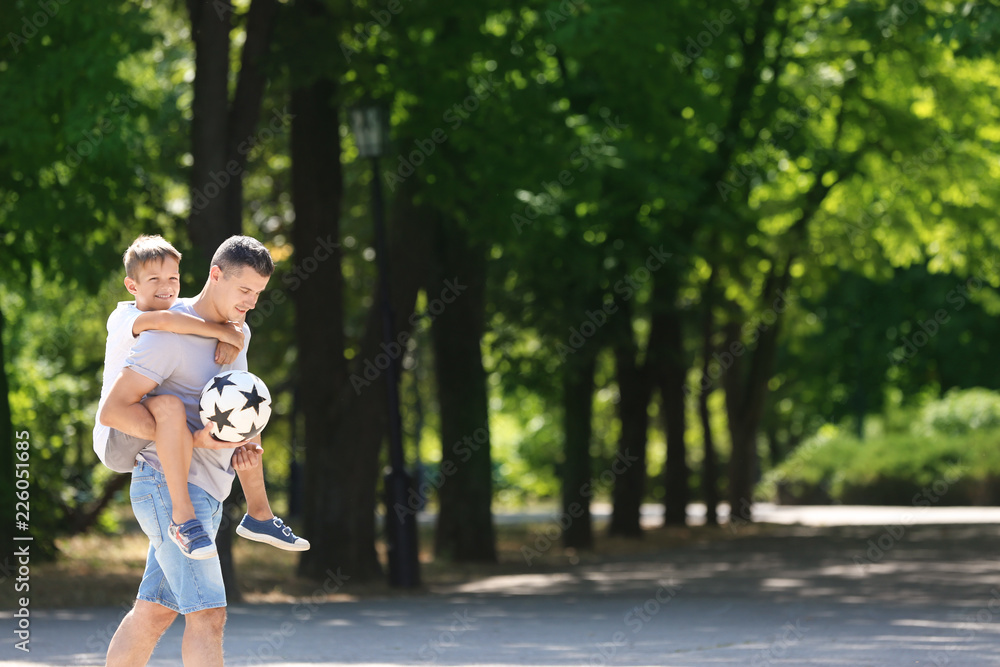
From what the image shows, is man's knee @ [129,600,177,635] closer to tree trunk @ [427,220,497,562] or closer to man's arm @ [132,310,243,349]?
man's arm @ [132,310,243,349]

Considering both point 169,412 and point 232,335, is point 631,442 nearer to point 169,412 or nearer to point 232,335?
point 232,335

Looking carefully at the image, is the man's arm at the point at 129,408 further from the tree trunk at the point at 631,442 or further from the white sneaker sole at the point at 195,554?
the tree trunk at the point at 631,442

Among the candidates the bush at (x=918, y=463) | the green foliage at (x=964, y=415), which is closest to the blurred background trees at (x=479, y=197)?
the bush at (x=918, y=463)

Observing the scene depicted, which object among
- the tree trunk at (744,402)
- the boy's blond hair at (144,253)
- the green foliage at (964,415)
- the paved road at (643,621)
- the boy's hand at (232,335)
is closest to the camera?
the boy's hand at (232,335)

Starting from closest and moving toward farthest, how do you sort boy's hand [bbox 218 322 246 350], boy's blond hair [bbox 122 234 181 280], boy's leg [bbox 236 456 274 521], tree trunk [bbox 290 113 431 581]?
boy's hand [bbox 218 322 246 350], boy's blond hair [bbox 122 234 181 280], boy's leg [bbox 236 456 274 521], tree trunk [bbox 290 113 431 581]

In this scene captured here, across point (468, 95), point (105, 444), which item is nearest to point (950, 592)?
point (468, 95)

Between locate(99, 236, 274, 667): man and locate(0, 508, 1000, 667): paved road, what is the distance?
3613mm

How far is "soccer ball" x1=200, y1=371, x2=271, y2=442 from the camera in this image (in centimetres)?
467

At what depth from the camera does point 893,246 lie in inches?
905

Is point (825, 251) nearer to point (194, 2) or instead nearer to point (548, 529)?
point (548, 529)

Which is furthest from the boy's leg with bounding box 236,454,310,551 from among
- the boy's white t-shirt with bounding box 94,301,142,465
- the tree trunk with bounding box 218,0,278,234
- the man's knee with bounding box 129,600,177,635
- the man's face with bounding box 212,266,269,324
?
the tree trunk with bounding box 218,0,278,234

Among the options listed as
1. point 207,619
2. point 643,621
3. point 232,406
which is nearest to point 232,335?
point 232,406

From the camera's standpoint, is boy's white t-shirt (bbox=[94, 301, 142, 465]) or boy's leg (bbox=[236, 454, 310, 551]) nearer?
boy's white t-shirt (bbox=[94, 301, 142, 465])

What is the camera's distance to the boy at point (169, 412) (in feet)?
15.3
